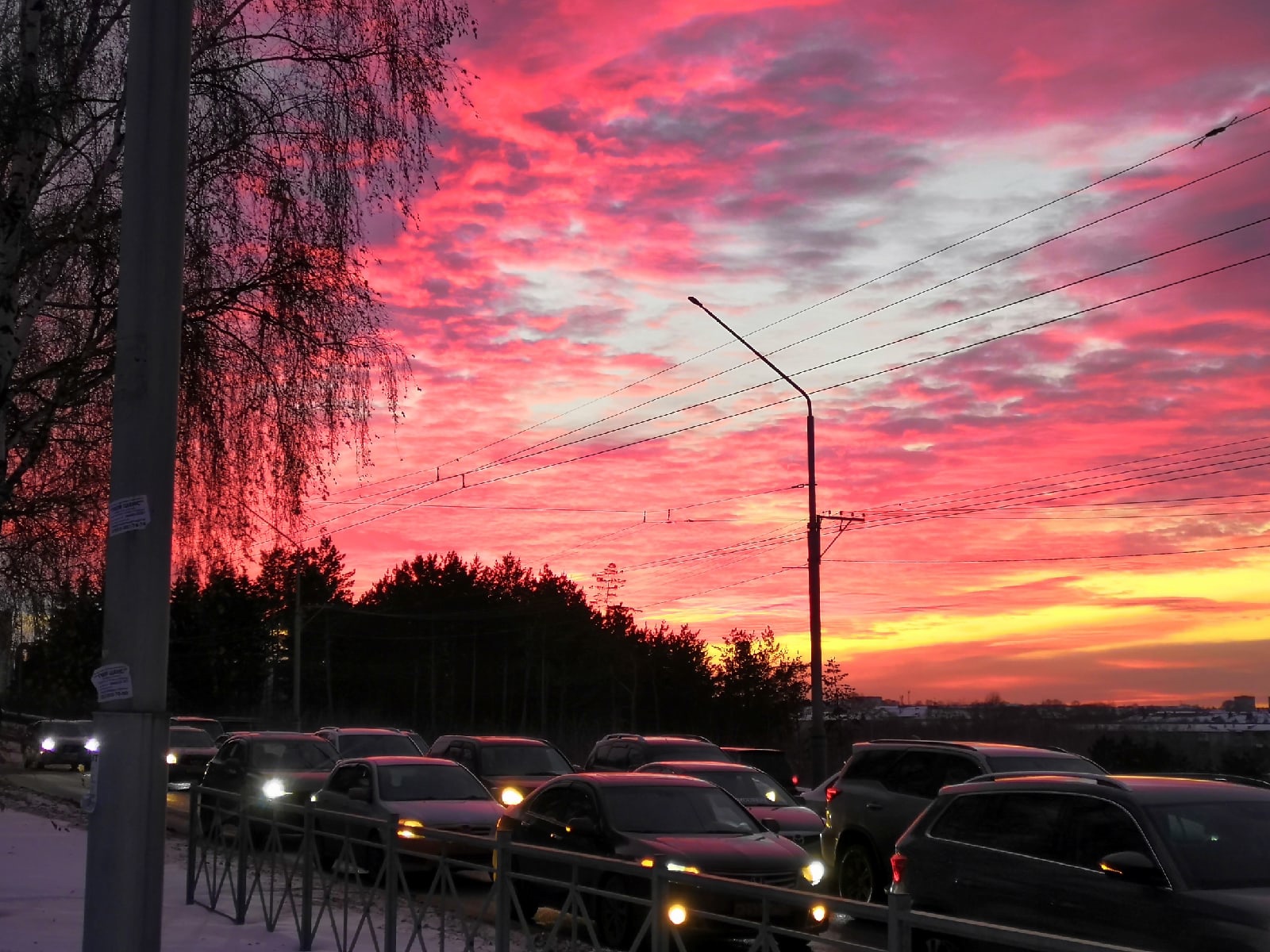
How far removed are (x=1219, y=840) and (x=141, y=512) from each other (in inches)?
264

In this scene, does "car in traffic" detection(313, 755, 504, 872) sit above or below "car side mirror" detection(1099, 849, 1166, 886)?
below

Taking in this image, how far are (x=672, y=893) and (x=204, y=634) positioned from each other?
107858mm

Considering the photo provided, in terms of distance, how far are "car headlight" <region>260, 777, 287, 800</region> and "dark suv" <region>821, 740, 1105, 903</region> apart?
9941mm

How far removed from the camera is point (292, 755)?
2398 cm

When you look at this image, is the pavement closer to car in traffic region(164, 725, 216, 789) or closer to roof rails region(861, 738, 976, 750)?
roof rails region(861, 738, 976, 750)

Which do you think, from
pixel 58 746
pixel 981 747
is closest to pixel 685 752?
pixel 981 747

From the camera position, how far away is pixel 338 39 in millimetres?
10602

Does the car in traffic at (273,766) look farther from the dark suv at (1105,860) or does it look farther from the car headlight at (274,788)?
the dark suv at (1105,860)

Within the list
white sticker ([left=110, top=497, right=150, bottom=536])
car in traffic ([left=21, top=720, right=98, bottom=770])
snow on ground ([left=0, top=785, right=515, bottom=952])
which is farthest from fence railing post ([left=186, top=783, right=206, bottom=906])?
car in traffic ([left=21, top=720, right=98, bottom=770])

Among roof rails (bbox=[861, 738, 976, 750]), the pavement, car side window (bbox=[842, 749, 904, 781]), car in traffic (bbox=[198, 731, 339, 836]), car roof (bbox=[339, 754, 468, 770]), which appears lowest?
the pavement

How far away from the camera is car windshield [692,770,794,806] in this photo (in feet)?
59.3

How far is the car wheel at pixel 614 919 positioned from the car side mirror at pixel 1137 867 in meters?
2.92

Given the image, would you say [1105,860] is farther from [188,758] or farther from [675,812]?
[188,758]

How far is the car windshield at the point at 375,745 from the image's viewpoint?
2559cm
